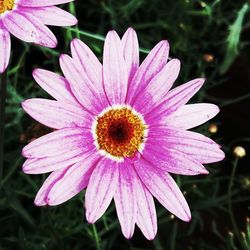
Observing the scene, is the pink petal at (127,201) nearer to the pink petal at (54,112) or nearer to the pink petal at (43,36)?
the pink petal at (54,112)

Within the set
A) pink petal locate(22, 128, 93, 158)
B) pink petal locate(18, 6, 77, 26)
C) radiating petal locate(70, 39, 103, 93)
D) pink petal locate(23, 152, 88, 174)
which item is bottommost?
pink petal locate(23, 152, 88, 174)

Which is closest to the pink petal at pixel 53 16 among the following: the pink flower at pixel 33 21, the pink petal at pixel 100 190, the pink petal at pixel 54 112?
the pink flower at pixel 33 21

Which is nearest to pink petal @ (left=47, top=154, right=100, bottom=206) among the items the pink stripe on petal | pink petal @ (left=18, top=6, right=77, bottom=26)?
the pink stripe on petal

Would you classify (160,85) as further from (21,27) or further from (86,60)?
(21,27)

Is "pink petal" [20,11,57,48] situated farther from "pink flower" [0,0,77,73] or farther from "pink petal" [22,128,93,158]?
"pink petal" [22,128,93,158]

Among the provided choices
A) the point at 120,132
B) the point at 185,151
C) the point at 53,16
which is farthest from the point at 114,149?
the point at 53,16

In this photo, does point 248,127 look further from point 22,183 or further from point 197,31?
point 22,183
